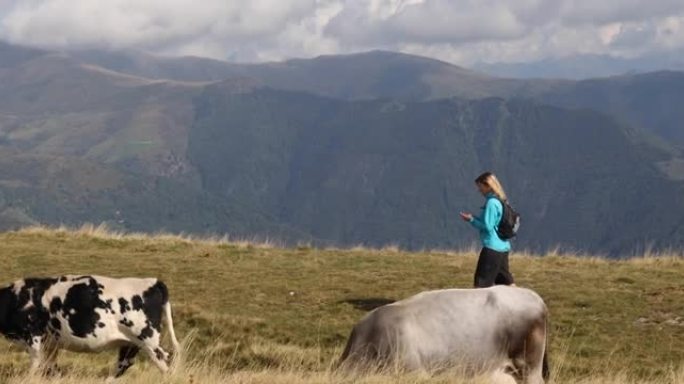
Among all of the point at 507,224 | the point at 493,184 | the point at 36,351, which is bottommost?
the point at 36,351

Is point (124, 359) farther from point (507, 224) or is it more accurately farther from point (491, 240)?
point (507, 224)

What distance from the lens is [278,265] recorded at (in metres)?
25.8

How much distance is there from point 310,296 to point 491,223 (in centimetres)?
704

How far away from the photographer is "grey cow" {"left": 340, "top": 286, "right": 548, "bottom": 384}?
11289mm

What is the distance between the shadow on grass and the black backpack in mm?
5157

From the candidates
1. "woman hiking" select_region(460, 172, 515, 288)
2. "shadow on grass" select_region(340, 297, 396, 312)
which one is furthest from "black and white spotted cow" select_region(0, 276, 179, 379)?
"shadow on grass" select_region(340, 297, 396, 312)

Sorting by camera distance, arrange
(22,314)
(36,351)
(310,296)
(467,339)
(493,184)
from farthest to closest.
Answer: (310,296) < (493,184) < (22,314) < (36,351) < (467,339)

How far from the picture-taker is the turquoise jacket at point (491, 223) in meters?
15.3

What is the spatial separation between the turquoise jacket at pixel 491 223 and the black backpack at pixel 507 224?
55mm

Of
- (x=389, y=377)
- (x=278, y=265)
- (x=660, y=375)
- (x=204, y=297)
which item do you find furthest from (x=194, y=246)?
(x=389, y=377)

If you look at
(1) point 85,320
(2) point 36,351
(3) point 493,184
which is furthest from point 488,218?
(2) point 36,351

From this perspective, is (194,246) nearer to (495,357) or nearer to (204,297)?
(204,297)

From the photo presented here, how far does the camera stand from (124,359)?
13203 mm

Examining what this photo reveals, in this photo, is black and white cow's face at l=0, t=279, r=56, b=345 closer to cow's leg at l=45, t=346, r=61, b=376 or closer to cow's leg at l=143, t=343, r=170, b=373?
cow's leg at l=45, t=346, r=61, b=376
